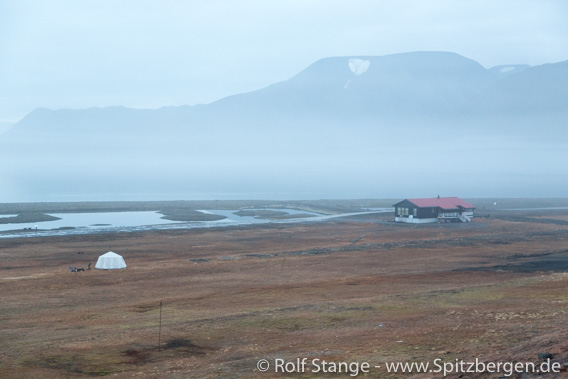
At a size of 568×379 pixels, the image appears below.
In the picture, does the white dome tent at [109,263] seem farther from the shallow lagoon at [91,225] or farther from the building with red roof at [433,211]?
the building with red roof at [433,211]

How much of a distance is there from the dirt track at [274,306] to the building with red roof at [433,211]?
100 feet

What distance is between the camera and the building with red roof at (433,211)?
96.9 meters

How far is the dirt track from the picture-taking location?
821 inches

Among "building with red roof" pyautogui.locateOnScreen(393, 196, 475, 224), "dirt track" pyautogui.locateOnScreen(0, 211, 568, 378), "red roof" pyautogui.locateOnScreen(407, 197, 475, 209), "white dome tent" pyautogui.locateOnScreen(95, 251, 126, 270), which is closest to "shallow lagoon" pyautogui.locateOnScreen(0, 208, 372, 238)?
"dirt track" pyautogui.locateOnScreen(0, 211, 568, 378)

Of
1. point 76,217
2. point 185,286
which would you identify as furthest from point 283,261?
point 76,217

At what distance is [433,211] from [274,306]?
234 ft

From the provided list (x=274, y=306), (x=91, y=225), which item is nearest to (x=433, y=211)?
(x=91, y=225)

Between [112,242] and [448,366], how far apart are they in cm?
6195

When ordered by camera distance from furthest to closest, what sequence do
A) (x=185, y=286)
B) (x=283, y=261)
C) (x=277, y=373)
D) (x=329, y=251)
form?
1. (x=329, y=251)
2. (x=283, y=261)
3. (x=185, y=286)
4. (x=277, y=373)

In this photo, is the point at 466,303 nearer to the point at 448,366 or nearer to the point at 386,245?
the point at 448,366

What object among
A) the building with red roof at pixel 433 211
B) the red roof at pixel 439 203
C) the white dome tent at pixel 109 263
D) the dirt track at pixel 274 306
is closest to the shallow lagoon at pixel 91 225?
the dirt track at pixel 274 306

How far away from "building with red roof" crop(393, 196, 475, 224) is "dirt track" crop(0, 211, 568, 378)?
1201 inches

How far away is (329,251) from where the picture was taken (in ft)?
202

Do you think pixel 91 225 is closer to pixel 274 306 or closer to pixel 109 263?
pixel 109 263
